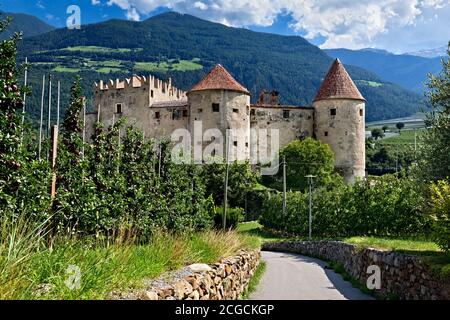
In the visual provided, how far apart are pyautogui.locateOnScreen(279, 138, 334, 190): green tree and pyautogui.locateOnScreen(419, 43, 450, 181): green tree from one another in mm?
35927

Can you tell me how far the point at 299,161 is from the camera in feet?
180

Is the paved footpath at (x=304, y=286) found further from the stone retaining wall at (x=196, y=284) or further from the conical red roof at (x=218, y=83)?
the conical red roof at (x=218, y=83)

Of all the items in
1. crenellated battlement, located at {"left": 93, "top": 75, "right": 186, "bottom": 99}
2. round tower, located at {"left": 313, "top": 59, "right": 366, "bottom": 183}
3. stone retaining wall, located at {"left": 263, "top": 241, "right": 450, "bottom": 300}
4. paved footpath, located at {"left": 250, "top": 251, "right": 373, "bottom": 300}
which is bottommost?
paved footpath, located at {"left": 250, "top": 251, "right": 373, "bottom": 300}

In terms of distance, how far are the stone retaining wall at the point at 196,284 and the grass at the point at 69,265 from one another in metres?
0.21

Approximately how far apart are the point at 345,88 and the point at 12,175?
55389mm

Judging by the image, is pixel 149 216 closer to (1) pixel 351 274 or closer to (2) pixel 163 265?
(1) pixel 351 274

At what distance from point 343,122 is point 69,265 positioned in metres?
56.9

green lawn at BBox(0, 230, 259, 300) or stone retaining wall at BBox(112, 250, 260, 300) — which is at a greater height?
green lawn at BBox(0, 230, 259, 300)

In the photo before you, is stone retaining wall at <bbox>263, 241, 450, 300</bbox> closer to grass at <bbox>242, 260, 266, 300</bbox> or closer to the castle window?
grass at <bbox>242, 260, 266, 300</bbox>

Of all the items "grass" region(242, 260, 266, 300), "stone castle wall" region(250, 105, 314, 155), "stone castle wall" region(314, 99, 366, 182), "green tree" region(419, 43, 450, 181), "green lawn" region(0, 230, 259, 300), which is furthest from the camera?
"stone castle wall" region(250, 105, 314, 155)

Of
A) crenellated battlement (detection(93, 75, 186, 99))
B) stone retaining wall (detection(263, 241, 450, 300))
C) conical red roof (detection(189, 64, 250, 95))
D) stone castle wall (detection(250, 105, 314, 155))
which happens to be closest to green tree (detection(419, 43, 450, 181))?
stone retaining wall (detection(263, 241, 450, 300))

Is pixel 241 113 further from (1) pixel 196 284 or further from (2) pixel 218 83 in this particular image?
(1) pixel 196 284

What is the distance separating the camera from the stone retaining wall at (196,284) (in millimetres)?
5644

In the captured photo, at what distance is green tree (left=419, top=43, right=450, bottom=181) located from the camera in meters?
15.4
